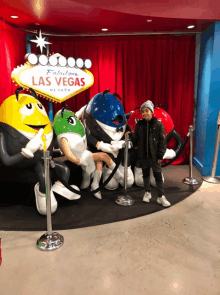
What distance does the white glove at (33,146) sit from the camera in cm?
267

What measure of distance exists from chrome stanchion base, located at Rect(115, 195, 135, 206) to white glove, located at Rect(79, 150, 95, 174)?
22.3 inches

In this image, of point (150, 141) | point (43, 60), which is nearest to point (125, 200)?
point (150, 141)

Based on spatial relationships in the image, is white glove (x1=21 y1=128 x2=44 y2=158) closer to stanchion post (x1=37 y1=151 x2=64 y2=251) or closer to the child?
stanchion post (x1=37 y1=151 x2=64 y2=251)

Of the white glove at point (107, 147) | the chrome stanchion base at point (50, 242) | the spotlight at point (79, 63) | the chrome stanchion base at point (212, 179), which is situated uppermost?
the spotlight at point (79, 63)

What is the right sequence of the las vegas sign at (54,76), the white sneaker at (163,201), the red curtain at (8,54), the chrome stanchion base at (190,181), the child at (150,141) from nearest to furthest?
the child at (150,141), the white sneaker at (163,201), the red curtain at (8,54), the las vegas sign at (54,76), the chrome stanchion base at (190,181)

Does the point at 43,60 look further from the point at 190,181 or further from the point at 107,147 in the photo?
the point at 190,181

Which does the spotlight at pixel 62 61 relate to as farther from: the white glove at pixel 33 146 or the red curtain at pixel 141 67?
the white glove at pixel 33 146

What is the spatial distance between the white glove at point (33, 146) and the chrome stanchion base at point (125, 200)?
49.3 inches

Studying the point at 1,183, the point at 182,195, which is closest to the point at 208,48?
the point at 182,195

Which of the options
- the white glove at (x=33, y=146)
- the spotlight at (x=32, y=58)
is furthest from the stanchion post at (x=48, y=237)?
the spotlight at (x=32, y=58)

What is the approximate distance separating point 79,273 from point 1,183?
1.93 meters

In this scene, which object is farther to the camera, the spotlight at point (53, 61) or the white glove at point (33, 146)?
the spotlight at point (53, 61)

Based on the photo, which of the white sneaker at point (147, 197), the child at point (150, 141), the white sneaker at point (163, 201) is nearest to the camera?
the child at point (150, 141)

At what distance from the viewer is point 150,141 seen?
3.12 m
